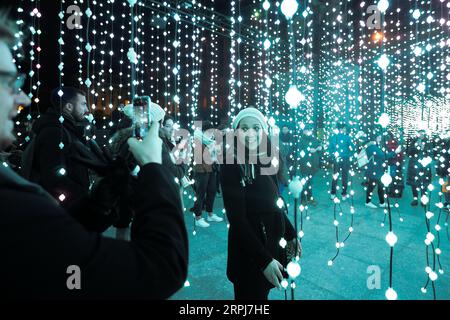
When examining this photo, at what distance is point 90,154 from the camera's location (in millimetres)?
1112

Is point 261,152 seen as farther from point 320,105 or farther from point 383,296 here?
point 320,105

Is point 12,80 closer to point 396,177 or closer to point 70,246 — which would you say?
point 70,246

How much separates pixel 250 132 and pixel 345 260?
8.47 feet

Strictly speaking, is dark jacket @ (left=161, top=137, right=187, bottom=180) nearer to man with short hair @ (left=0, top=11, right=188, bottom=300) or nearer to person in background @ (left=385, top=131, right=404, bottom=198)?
man with short hair @ (left=0, top=11, right=188, bottom=300)

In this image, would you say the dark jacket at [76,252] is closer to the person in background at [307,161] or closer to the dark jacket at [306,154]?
the person in background at [307,161]

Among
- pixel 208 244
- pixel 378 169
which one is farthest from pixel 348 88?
pixel 208 244

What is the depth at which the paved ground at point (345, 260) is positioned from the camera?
285 cm

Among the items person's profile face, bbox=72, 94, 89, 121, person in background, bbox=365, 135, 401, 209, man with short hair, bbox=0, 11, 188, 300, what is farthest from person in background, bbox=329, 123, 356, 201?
man with short hair, bbox=0, 11, 188, 300

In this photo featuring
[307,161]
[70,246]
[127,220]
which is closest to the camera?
[70,246]

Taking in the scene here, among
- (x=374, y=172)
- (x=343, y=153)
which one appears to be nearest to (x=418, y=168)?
(x=374, y=172)

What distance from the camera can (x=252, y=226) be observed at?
5.87ft

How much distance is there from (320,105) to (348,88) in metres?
1.19

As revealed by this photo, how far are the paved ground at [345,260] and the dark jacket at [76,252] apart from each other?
90.7 inches

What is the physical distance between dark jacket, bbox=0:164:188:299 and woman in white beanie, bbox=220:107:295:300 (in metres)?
0.99
